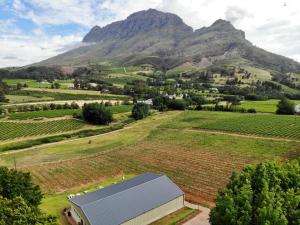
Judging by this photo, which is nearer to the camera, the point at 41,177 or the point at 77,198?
the point at 77,198

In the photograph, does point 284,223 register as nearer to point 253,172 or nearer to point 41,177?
point 253,172

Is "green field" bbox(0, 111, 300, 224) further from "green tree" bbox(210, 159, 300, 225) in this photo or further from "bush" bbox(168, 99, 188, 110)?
"bush" bbox(168, 99, 188, 110)

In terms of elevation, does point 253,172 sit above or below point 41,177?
above

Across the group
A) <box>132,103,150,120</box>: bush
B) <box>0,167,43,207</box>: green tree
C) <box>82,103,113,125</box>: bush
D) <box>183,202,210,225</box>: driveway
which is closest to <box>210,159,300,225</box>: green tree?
<box>183,202,210,225</box>: driveway

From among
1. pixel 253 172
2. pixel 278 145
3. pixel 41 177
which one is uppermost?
pixel 253 172

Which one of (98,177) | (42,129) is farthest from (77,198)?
(42,129)

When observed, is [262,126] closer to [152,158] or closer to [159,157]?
[159,157]
